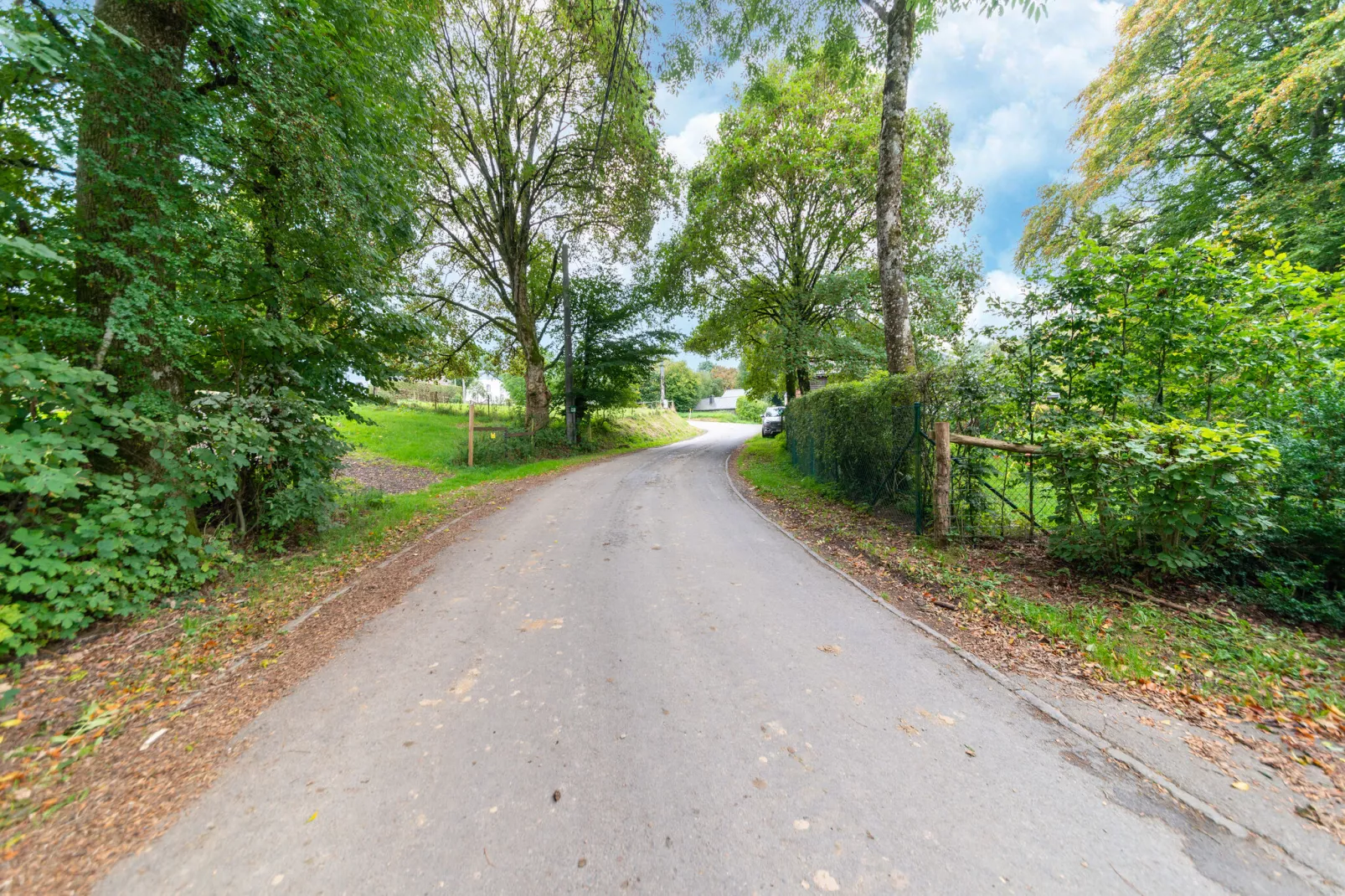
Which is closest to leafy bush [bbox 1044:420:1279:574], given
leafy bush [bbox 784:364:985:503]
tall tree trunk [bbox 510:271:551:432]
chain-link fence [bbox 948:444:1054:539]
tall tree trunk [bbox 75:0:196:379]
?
chain-link fence [bbox 948:444:1054:539]

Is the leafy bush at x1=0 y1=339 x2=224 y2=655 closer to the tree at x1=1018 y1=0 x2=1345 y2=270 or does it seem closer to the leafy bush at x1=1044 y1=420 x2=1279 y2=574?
the leafy bush at x1=1044 y1=420 x2=1279 y2=574

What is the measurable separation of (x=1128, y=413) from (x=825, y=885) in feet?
18.2

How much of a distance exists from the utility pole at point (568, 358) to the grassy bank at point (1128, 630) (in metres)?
13.2

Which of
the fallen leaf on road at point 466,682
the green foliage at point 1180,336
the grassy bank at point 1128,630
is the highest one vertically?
the green foliage at point 1180,336

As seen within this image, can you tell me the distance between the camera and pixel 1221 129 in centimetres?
1041

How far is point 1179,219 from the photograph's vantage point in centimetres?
1101

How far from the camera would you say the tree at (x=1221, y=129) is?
7883 millimetres

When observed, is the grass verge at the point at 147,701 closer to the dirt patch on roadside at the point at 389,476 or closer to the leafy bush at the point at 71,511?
the leafy bush at the point at 71,511

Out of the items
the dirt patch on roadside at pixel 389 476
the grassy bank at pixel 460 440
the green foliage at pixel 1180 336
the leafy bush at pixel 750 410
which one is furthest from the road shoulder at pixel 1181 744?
the leafy bush at pixel 750 410

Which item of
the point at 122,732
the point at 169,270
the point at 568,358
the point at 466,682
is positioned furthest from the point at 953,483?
the point at 568,358

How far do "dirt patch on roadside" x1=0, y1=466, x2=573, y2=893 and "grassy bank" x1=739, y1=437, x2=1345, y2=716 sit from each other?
5274mm

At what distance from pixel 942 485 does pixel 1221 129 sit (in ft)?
41.8

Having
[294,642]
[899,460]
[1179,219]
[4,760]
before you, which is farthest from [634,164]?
[4,760]

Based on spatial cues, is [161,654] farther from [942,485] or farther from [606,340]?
[606,340]
